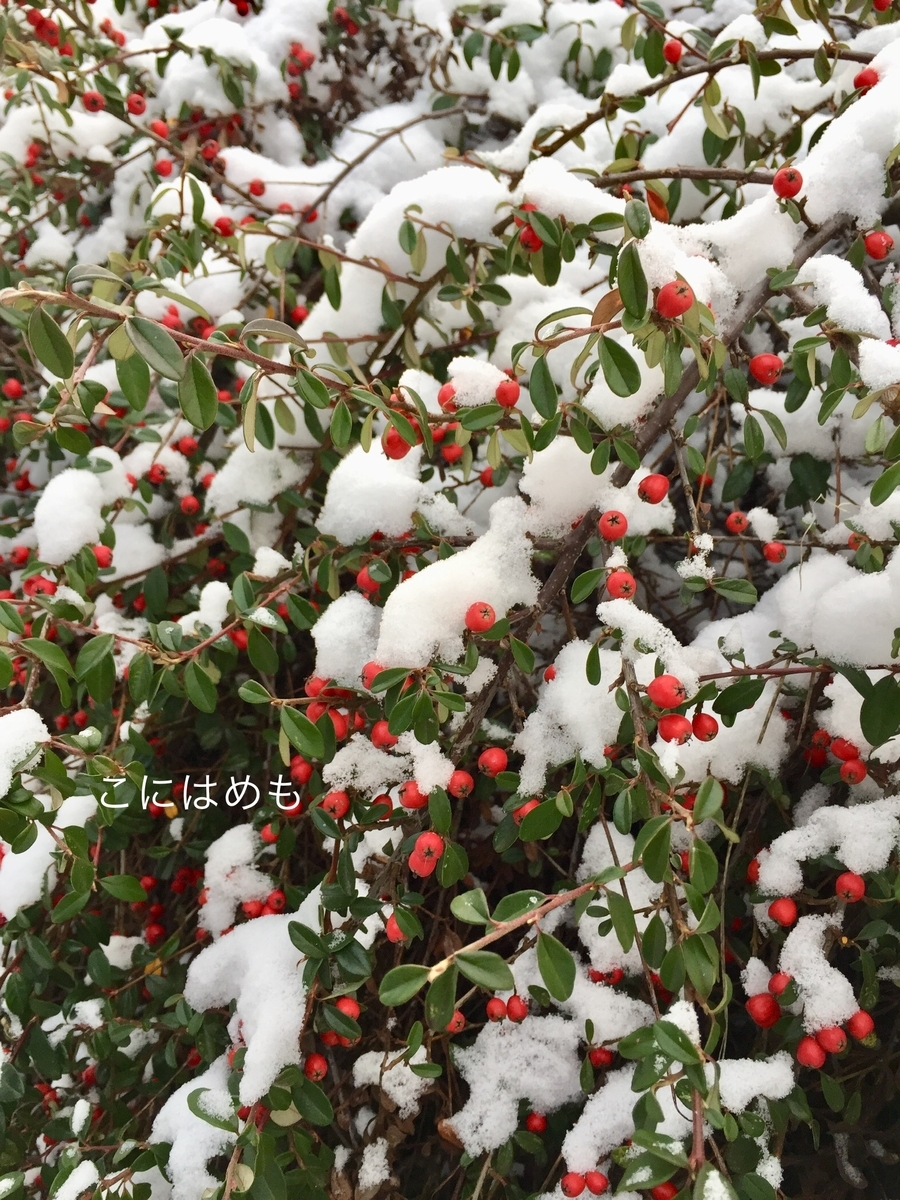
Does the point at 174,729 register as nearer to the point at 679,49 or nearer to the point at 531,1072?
the point at 531,1072

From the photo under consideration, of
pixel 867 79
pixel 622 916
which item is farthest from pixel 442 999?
pixel 867 79

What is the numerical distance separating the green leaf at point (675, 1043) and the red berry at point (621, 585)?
487 mm

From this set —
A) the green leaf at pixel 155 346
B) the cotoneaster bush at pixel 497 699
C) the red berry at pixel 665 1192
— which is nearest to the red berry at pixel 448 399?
the cotoneaster bush at pixel 497 699

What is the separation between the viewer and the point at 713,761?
1.22 m

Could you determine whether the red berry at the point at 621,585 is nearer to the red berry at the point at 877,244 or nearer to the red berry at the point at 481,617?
the red berry at the point at 481,617

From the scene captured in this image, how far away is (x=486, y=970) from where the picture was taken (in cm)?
69

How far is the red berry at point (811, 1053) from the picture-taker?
3.27 ft

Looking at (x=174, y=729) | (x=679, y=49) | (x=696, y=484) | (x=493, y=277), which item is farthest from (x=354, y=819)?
(x=679, y=49)

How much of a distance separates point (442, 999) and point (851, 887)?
61 cm

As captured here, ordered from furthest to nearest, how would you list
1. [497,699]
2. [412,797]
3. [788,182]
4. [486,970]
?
[497,699] → [788,182] → [412,797] → [486,970]

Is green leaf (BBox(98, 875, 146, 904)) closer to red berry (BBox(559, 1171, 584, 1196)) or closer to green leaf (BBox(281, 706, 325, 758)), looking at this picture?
green leaf (BBox(281, 706, 325, 758))

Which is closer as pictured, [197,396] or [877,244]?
[197,396]

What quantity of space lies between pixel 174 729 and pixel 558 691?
972 millimetres

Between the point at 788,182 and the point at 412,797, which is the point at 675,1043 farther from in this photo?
the point at 788,182
